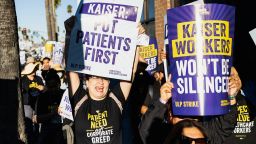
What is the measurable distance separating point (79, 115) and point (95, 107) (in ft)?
0.56

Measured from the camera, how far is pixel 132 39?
385 cm

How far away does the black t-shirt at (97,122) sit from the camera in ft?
13.5

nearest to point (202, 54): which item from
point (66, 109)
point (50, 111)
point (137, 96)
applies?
point (66, 109)

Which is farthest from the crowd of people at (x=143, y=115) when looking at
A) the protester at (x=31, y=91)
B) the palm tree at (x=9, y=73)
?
the protester at (x=31, y=91)

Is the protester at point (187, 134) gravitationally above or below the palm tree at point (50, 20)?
below

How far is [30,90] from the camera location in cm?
912

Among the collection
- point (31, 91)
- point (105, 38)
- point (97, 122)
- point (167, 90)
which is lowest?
point (31, 91)

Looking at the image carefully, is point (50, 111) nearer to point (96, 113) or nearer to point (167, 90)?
point (96, 113)

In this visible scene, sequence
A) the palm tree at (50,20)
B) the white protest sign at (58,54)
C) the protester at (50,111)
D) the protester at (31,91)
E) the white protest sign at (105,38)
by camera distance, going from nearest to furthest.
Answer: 1. the white protest sign at (105,38)
2. the protester at (50,111)
3. the protester at (31,91)
4. the white protest sign at (58,54)
5. the palm tree at (50,20)

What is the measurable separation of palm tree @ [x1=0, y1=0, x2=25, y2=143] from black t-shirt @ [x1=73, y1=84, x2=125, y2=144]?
84 centimetres

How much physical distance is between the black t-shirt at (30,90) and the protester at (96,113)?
186 inches

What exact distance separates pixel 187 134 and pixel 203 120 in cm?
43

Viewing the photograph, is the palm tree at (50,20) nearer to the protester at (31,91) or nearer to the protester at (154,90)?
the protester at (31,91)

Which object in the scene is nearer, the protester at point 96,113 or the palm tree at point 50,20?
the protester at point 96,113
